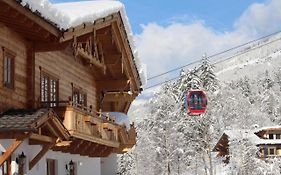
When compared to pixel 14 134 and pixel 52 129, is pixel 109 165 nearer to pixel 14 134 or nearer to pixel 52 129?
pixel 52 129

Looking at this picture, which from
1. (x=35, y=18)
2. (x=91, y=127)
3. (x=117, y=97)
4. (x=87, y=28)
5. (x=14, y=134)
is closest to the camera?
(x=14, y=134)

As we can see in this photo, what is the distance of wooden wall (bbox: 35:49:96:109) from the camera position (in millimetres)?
17459

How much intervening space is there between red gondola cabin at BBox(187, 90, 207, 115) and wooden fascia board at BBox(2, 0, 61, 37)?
14.3 metres

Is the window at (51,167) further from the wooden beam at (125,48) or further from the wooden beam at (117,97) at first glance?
the wooden beam at (117,97)

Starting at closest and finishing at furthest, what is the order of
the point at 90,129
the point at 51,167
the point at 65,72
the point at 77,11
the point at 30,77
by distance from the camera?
1. the point at 30,77
2. the point at 77,11
3. the point at 90,129
4. the point at 51,167
5. the point at 65,72

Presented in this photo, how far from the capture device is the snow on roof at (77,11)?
1446 cm

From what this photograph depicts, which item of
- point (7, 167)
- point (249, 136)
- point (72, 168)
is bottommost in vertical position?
point (72, 168)

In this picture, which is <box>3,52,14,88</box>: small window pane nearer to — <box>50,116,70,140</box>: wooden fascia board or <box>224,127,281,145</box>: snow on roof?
<box>50,116,70,140</box>: wooden fascia board

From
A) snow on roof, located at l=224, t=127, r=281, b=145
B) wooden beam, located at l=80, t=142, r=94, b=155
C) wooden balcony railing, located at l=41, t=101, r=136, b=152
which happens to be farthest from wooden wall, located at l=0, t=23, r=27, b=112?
snow on roof, located at l=224, t=127, r=281, b=145

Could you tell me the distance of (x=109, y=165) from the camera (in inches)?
1121

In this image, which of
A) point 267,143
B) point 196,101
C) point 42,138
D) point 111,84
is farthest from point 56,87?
point 267,143

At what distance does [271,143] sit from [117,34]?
4595cm

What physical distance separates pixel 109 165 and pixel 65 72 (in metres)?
9.82

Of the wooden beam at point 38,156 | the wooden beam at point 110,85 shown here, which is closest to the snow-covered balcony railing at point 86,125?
the wooden beam at point 38,156
